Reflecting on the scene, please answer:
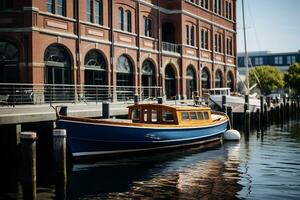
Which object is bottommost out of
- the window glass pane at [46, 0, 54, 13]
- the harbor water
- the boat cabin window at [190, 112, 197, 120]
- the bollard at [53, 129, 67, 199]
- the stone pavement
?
the harbor water

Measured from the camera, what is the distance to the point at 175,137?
19.1 metres

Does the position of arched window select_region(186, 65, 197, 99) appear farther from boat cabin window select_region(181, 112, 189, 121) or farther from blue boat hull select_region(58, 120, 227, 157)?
blue boat hull select_region(58, 120, 227, 157)

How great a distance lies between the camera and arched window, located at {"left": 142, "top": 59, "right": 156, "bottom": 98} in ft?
112

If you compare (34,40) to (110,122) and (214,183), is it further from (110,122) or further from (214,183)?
(214,183)

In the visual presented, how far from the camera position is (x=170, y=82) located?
126ft

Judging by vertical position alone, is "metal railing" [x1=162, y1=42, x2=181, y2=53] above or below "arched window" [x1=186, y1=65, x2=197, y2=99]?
above

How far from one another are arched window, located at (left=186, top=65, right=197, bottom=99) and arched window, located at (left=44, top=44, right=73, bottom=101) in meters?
16.6

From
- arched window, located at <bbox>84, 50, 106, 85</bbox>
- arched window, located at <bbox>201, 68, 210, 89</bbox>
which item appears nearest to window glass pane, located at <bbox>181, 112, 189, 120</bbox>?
arched window, located at <bbox>84, 50, 106, 85</bbox>

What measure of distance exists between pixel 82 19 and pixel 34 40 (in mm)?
4840

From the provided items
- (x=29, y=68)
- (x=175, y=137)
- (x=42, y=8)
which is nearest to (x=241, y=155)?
(x=175, y=137)

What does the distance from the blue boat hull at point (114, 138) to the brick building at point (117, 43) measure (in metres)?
8.90

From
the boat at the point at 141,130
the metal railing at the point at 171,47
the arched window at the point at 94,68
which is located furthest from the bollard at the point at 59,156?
the metal railing at the point at 171,47

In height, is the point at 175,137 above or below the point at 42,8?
below

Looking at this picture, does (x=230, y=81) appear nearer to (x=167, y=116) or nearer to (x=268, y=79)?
(x=268, y=79)
